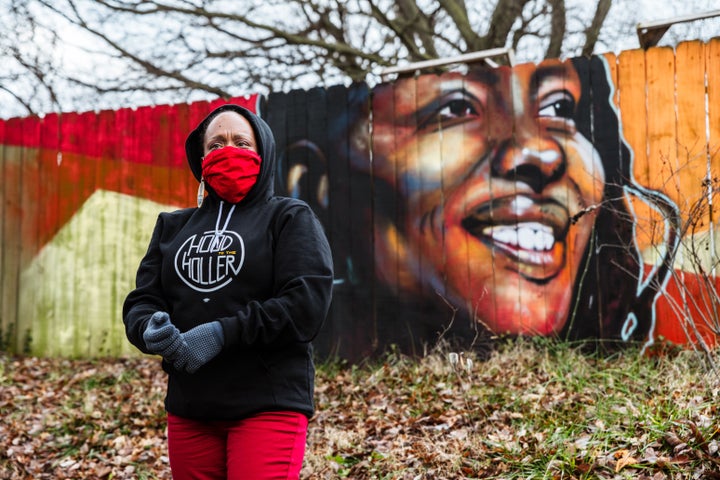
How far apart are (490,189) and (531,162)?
0.39 meters

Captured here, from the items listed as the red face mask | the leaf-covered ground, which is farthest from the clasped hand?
the leaf-covered ground

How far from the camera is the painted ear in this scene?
20.0 ft

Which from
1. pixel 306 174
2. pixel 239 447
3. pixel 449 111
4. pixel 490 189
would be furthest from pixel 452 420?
pixel 306 174

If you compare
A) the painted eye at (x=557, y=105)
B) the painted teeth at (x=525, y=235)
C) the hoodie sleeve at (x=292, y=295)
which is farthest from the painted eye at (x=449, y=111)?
the hoodie sleeve at (x=292, y=295)

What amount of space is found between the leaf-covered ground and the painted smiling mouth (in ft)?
2.09

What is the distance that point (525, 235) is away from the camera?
17.9ft

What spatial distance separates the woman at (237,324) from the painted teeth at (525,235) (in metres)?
3.60

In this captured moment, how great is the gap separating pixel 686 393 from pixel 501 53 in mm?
3065

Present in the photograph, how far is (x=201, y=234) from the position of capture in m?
2.15

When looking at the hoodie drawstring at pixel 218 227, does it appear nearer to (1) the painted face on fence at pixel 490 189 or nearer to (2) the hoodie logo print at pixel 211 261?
(2) the hoodie logo print at pixel 211 261

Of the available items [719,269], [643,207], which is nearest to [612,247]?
[643,207]

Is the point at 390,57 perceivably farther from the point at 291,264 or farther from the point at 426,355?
the point at 291,264

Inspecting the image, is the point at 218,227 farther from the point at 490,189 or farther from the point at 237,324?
the point at 490,189

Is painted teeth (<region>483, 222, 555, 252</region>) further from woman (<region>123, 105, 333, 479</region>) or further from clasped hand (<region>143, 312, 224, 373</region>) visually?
clasped hand (<region>143, 312, 224, 373</region>)
